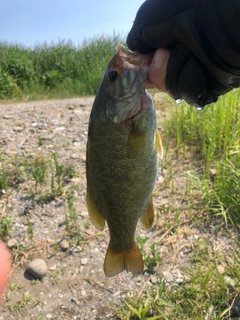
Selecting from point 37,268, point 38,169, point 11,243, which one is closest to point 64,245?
point 37,268

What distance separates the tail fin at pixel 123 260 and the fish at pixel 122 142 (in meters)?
0.28

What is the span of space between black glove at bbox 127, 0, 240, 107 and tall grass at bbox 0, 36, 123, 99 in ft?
29.2

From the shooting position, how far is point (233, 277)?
3.25 metres

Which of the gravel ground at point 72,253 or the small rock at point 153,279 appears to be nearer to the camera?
the gravel ground at point 72,253

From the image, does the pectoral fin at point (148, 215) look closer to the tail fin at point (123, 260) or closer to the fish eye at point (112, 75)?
the tail fin at point (123, 260)

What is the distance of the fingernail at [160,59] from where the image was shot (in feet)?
5.96

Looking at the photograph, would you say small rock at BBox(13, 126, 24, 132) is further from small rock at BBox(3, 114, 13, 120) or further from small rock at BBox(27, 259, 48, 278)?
small rock at BBox(27, 259, 48, 278)

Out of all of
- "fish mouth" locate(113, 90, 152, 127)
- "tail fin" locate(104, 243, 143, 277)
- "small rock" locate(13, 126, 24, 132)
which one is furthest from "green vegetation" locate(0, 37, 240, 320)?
"fish mouth" locate(113, 90, 152, 127)

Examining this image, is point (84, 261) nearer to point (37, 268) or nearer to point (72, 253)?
point (72, 253)

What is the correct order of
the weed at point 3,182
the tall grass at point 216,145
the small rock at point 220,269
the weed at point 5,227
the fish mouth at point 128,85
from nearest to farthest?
the fish mouth at point 128,85 < the small rock at point 220,269 < the weed at point 5,227 < the tall grass at point 216,145 < the weed at point 3,182

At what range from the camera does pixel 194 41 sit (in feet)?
5.41

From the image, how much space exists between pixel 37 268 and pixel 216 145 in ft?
8.95

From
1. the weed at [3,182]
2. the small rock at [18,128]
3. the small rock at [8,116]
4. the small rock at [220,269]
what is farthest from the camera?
the small rock at [8,116]

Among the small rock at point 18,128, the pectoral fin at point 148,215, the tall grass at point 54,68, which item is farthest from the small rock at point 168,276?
the tall grass at point 54,68
